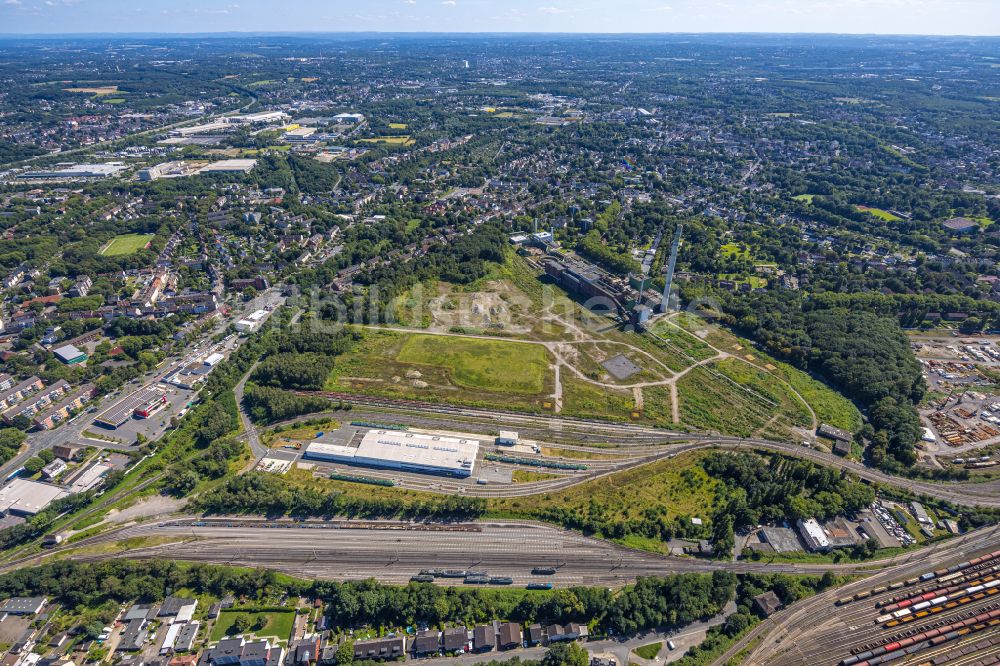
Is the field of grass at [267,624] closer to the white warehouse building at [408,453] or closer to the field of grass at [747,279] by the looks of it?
the white warehouse building at [408,453]

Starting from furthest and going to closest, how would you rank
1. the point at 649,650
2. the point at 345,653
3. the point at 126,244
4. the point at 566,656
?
1. the point at 126,244
2. the point at 649,650
3. the point at 345,653
4. the point at 566,656

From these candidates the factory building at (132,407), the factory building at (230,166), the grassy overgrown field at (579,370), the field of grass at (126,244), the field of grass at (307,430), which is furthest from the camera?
the factory building at (230,166)

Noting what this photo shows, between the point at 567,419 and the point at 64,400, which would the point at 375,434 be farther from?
the point at 64,400

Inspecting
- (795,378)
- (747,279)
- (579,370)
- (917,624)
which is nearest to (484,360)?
(579,370)

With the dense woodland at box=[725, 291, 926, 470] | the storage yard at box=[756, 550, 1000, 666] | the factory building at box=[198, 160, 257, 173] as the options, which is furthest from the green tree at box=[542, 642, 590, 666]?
the factory building at box=[198, 160, 257, 173]

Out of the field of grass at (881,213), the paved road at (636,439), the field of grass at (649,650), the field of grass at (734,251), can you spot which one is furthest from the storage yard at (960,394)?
the field of grass at (881,213)

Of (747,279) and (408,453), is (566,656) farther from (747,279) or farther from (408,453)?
(747,279)

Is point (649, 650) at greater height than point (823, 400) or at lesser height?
lesser

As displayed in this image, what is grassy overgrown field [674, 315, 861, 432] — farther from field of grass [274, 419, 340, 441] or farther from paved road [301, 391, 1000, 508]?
field of grass [274, 419, 340, 441]
